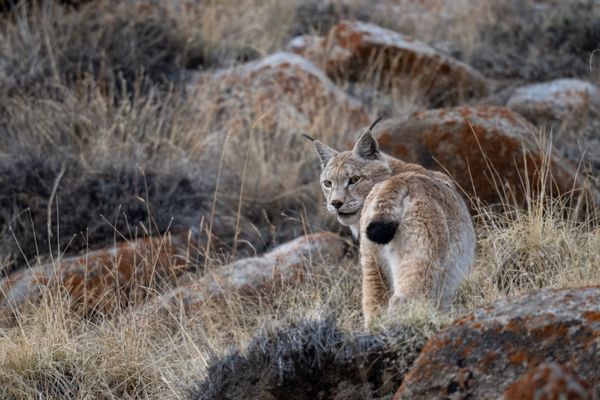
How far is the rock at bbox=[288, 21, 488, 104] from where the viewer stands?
12.4 m

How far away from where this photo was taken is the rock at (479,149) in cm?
801

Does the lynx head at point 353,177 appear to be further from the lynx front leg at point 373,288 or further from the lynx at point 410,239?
the lynx front leg at point 373,288

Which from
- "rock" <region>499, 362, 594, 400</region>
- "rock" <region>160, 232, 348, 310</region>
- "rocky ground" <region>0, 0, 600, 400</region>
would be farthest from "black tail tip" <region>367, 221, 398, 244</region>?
"rock" <region>160, 232, 348, 310</region>

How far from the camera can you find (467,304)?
5.46 metres

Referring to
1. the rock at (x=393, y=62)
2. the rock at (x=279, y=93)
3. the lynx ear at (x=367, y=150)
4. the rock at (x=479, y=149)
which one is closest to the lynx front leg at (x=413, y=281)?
the lynx ear at (x=367, y=150)

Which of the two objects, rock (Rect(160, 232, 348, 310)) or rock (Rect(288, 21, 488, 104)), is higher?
rock (Rect(288, 21, 488, 104))

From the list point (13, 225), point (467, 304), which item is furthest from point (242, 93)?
point (467, 304)

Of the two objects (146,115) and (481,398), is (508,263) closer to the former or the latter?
(481,398)

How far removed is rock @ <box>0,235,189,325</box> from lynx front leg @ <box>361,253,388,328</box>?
7.29 feet

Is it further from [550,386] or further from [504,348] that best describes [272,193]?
[550,386]

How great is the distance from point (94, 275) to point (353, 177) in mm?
2729

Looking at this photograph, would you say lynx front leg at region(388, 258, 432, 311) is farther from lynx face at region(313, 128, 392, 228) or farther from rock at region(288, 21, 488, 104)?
rock at region(288, 21, 488, 104)

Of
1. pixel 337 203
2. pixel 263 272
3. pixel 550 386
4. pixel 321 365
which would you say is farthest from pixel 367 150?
Answer: pixel 550 386

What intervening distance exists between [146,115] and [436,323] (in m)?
6.73
